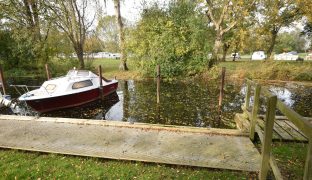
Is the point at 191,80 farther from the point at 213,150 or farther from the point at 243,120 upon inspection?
the point at 213,150

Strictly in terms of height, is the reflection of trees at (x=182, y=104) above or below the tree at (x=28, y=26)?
below

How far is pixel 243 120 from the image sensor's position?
6.67 m

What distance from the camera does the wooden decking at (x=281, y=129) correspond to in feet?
18.6

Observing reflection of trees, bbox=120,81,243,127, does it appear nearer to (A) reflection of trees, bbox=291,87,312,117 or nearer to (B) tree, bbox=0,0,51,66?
(A) reflection of trees, bbox=291,87,312,117

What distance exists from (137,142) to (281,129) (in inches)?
153

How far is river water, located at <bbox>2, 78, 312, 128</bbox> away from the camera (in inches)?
385

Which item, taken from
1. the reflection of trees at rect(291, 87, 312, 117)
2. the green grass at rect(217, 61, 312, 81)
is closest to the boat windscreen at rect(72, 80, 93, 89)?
the reflection of trees at rect(291, 87, 312, 117)

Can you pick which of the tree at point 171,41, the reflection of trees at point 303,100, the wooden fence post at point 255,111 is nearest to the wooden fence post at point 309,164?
the wooden fence post at point 255,111

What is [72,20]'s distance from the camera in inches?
854

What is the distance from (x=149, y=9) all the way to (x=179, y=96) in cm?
975

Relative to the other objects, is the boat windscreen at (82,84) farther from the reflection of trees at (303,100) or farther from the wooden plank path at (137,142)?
the reflection of trees at (303,100)

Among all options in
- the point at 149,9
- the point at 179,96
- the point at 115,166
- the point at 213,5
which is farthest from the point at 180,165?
the point at 213,5

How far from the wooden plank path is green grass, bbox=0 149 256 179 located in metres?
0.17

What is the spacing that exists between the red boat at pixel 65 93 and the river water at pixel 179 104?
1.22ft
